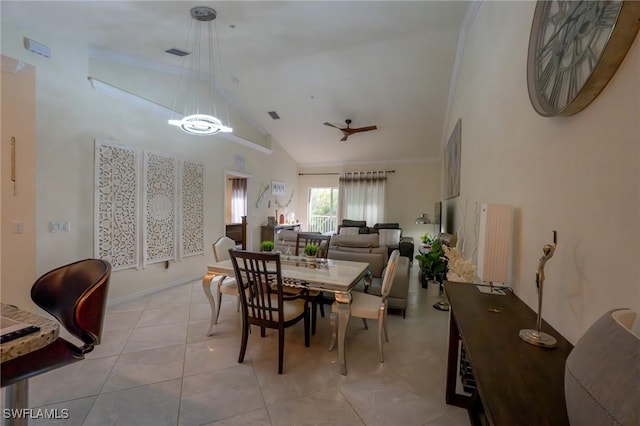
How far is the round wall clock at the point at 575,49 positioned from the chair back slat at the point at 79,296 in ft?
7.46

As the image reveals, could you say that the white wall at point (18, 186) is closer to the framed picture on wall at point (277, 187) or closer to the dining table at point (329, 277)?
the dining table at point (329, 277)

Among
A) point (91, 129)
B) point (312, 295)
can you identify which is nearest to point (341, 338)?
point (312, 295)

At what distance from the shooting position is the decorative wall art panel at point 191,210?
4.61 meters

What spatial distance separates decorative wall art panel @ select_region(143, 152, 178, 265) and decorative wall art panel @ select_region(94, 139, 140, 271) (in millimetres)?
149

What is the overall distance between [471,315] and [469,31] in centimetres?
355

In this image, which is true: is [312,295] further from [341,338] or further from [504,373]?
[504,373]

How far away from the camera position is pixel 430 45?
390 cm

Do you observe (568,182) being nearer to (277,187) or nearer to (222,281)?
(222,281)

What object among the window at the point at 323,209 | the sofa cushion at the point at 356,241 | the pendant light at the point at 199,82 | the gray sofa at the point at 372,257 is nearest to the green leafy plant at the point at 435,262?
the gray sofa at the point at 372,257

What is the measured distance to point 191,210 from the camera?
478 cm

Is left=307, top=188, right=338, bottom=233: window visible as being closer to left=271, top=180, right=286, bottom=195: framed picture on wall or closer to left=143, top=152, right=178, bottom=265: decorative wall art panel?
left=271, top=180, right=286, bottom=195: framed picture on wall

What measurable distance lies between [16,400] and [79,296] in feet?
1.51

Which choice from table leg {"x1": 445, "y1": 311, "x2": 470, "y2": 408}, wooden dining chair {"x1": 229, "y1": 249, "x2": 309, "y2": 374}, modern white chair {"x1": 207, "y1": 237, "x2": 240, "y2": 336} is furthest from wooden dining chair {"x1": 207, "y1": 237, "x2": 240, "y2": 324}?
table leg {"x1": 445, "y1": 311, "x2": 470, "y2": 408}

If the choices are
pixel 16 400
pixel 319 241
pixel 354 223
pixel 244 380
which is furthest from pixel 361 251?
pixel 354 223
